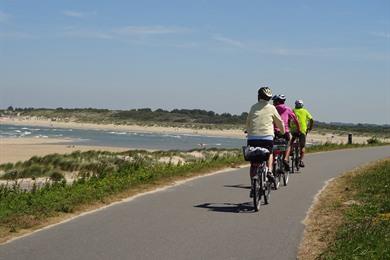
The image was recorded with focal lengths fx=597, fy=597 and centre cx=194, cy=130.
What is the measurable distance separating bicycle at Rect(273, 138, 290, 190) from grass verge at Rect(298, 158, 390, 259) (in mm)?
1065

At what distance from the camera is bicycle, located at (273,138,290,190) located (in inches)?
536

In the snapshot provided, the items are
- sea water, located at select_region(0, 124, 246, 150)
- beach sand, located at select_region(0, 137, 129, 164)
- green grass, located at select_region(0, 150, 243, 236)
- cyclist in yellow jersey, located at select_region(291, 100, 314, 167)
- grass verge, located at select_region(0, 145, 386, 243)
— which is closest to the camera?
grass verge, located at select_region(0, 145, 386, 243)

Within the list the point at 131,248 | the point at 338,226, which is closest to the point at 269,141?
the point at 338,226

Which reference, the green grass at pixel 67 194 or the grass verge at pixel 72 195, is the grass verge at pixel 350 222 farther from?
the green grass at pixel 67 194

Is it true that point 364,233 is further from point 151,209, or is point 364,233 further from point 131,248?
point 151,209

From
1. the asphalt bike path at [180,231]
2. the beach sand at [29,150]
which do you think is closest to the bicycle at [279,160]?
the asphalt bike path at [180,231]

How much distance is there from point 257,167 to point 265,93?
4.33 feet

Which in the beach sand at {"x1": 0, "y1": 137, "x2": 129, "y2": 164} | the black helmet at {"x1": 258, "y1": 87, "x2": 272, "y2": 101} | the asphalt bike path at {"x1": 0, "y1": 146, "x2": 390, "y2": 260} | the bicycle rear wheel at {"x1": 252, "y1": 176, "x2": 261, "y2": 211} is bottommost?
the beach sand at {"x1": 0, "y1": 137, "x2": 129, "y2": 164}

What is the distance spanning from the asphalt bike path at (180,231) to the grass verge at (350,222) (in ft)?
0.78

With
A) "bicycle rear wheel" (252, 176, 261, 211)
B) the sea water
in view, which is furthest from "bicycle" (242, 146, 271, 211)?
the sea water

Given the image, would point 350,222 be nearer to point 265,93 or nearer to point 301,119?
point 265,93

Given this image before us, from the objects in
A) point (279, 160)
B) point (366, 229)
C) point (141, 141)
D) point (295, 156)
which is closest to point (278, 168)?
point (279, 160)

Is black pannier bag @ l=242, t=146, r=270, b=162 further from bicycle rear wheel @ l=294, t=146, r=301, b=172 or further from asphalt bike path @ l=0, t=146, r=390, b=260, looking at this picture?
bicycle rear wheel @ l=294, t=146, r=301, b=172

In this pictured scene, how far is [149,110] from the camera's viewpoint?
7288 inches
